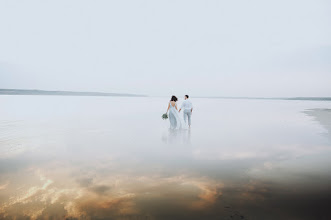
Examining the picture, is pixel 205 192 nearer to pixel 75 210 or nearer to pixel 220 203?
pixel 220 203

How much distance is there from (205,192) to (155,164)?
7.78 ft

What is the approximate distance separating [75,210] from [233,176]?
3751mm

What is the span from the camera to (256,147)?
32.2 feet

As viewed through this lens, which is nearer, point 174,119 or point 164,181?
point 164,181

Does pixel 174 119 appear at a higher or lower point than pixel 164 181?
higher

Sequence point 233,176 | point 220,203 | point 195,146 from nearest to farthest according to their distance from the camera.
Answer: point 220,203, point 233,176, point 195,146

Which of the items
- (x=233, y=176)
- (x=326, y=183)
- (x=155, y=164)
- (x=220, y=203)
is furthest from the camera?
(x=155, y=164)

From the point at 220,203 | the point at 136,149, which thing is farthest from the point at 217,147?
the point at 220,203

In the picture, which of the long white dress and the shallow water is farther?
the long white dress

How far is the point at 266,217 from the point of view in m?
4.07

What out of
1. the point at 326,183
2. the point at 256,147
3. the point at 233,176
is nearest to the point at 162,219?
the point at 233,176

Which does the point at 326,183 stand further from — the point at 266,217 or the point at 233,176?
the point at 266,217

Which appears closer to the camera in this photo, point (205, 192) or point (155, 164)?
point (205, 192)

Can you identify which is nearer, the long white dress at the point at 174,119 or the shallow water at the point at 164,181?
the shallow water at the point at 164,181
